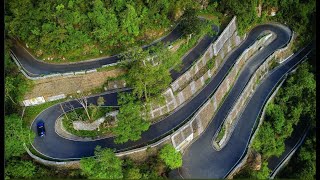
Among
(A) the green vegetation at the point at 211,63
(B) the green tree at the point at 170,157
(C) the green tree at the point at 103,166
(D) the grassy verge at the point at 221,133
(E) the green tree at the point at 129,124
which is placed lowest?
(D) the grassy verge at the point at 221,133

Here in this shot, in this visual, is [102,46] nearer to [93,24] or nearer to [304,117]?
[93,24]

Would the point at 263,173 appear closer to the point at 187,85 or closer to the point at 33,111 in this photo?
the point at 187,85

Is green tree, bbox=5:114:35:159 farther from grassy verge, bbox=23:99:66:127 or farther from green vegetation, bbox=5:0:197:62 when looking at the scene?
green vegetation, bbox=5:0:197:62

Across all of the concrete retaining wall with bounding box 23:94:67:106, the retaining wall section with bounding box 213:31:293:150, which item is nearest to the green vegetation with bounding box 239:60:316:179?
the retaining wall section with bounding box 213:31:293:150

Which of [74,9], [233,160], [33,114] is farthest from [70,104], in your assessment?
[233,160]

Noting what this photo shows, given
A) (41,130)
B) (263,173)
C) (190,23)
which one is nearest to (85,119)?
(41,130)

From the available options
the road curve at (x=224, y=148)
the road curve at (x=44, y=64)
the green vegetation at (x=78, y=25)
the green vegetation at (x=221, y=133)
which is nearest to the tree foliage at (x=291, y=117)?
the road curve at (x=224, y=148)

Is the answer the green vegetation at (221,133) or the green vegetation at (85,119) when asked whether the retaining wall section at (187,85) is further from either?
the green vegetation at (221,133)

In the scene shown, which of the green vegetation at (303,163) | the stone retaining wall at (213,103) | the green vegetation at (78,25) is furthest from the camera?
the stone retaining wall at (213,103)
